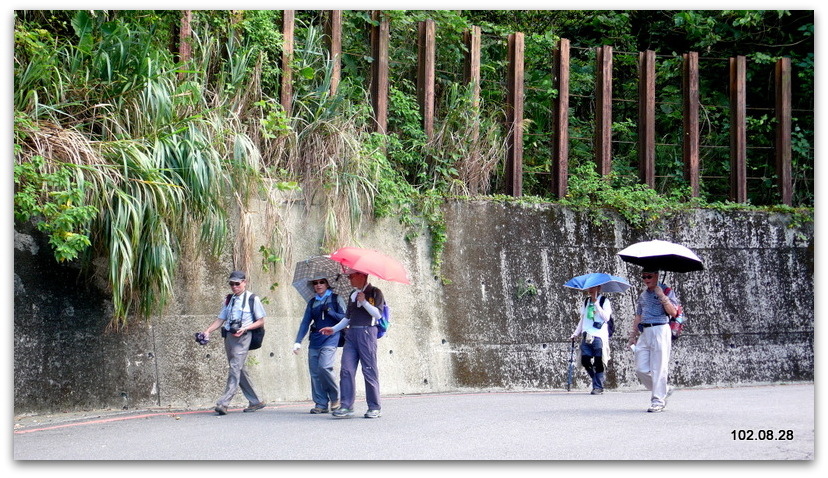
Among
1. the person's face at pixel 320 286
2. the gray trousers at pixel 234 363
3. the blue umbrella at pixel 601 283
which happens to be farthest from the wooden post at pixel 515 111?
the gray trousers at pixel 234 363

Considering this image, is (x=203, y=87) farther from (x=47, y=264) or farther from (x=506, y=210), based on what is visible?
(x=506, y=210)

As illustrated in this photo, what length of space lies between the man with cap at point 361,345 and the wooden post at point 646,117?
267 inches

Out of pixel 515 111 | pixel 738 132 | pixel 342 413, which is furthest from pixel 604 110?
pixel 342 413

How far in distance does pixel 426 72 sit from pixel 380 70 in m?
0.74

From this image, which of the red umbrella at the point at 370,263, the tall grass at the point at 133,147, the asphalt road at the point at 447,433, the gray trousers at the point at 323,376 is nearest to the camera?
the asphalt road at the point at 447,433

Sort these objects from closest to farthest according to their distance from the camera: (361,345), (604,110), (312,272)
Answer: (361,345) < (312,272) < (604,110)

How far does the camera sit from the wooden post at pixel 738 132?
14703 mm

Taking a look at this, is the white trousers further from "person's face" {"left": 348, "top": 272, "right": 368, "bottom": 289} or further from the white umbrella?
"person's face" {"left": 348, "top": 272, "right": 368, "bottom": 289}

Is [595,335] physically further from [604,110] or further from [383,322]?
[604,110]

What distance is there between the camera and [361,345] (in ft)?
29.6

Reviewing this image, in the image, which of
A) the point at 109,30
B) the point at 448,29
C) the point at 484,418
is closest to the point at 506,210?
the point at 448,29

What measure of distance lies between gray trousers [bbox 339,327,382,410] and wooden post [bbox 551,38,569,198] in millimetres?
5675

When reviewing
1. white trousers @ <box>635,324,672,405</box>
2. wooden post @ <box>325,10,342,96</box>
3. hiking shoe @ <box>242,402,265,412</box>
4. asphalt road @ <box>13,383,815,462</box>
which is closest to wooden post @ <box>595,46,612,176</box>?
wooden post @ <box>325,10,342,96</box>

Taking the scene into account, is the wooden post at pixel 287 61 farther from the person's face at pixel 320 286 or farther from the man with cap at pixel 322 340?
the man with cap at pixel 322 340
